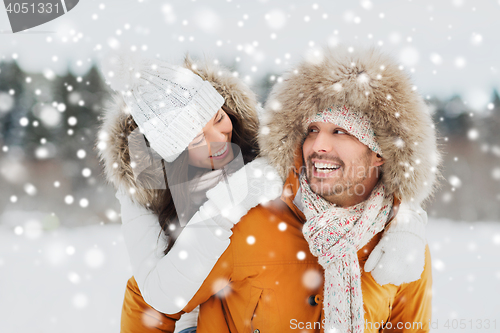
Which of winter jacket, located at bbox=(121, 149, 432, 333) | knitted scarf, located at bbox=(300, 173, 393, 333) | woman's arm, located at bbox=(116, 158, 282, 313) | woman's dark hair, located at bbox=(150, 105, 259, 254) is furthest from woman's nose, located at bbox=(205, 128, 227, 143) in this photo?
knitted scarf, located at bbox=(300, 173, 393, 333)

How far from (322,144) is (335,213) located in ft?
1.01

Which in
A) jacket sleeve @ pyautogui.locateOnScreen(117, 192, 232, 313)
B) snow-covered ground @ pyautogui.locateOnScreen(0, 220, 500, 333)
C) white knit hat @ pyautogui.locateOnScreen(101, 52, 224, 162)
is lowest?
snow-covered ground @ pyautogui.locateOnScreen(0, 220, 500, 333)

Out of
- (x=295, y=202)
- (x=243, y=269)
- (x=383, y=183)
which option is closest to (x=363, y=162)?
(x=383, y=183)

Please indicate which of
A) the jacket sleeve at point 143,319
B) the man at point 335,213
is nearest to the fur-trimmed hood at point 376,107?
the man at point 335,213

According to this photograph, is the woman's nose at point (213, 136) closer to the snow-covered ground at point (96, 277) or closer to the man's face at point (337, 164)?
the man's face at point (337, 164)

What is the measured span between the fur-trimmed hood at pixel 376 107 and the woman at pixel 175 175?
0.28m

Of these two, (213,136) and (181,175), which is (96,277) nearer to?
(181,175)

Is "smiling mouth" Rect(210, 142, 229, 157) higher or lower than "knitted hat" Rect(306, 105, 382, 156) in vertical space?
lower

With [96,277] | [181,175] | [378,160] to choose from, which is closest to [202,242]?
[181,175]

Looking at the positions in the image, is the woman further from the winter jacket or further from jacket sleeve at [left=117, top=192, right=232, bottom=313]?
the winter jacket

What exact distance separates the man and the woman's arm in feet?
0.24

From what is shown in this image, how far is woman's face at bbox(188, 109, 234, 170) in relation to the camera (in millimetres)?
1593

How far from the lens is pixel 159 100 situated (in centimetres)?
148

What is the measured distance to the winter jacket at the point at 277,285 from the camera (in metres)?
1.25
